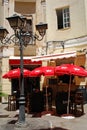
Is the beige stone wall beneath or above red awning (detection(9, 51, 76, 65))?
above

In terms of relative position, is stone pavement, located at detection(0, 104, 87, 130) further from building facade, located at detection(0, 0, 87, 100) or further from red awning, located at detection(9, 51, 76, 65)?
building facade, located at detection(0, 0, 87, 100)

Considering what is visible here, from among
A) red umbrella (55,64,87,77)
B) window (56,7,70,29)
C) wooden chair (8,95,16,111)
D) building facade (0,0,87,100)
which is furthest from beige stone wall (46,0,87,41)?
wooden chair (8,95,16,111)

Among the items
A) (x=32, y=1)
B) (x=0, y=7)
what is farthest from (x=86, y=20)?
(x=0, y=7)

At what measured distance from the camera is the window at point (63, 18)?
22.9m

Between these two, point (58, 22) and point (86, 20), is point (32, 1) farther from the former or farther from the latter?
point (86, 20)

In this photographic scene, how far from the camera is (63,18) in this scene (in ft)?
75.8

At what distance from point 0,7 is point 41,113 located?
10.9m

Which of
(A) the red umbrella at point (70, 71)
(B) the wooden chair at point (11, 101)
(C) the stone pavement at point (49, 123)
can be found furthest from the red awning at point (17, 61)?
(A) the red umbrella at point (70, 71)

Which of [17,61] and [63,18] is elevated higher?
[63,18]

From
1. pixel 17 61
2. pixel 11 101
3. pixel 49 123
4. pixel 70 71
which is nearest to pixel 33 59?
pixel 17 61

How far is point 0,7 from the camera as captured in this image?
78.8 feet

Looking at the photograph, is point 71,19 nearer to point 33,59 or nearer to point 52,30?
point 52,30

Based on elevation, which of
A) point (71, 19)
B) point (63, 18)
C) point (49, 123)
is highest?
point (63, 18)

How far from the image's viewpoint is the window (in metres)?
22.9
